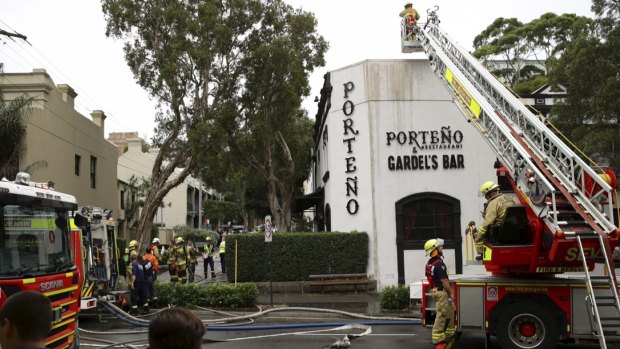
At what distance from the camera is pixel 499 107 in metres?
12.5

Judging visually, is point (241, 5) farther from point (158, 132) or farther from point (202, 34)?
point (158, 132)

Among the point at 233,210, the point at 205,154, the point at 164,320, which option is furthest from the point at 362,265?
the point at 233,210

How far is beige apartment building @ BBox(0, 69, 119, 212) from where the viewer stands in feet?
68.9

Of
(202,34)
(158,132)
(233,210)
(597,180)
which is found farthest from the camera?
(233,210)

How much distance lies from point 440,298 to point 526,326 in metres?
1.33

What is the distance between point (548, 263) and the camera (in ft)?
28.3

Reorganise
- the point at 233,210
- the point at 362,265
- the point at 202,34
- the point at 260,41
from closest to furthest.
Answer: the point at 362,265 < the point at 202,34 < the point at 260,41 < the point at 233,210

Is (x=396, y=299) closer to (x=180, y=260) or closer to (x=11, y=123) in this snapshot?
(x=180, y=260)

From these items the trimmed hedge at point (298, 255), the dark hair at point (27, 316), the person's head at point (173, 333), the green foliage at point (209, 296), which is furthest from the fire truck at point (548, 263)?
the trimmed hedge at point (298, 255)

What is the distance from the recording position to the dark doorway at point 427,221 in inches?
747

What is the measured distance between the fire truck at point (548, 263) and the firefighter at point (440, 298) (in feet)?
0.84

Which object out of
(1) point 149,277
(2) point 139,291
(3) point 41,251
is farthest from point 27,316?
(2) point 139,291

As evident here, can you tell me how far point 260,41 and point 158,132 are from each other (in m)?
6.43

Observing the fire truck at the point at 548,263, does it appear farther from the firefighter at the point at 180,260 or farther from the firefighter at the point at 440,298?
the firefighter at the point at 180,260
